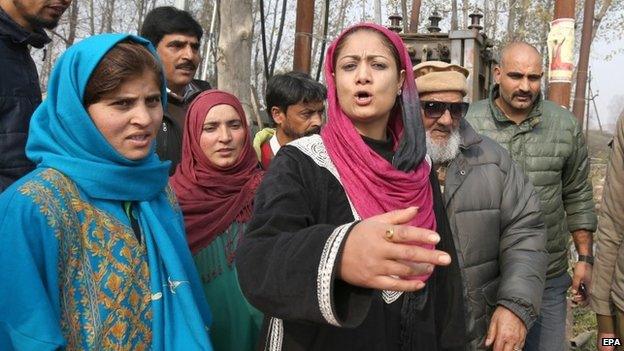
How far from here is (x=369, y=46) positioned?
1919mm

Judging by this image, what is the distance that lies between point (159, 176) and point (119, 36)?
1.51 ft

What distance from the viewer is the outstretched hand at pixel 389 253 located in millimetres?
1070

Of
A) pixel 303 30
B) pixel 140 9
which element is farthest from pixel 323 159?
pixel 140 9

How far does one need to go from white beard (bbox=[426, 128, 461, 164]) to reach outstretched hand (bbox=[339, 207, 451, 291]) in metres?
1.54

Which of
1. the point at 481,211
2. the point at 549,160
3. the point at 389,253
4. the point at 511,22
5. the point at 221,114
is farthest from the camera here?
the point at 511,22

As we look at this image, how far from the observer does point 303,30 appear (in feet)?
23.0

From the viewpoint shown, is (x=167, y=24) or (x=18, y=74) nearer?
(x=18, y=74)

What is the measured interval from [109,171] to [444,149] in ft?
4.70

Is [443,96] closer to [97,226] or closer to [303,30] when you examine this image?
[97,226]

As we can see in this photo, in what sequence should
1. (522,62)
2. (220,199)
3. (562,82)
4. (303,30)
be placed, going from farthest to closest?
(562,82), (303,30), (522,62), (220,199)

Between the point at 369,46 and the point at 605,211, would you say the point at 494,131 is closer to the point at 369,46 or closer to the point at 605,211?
the point at 605,211

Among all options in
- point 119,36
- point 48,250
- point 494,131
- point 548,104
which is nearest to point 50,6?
point 119,36

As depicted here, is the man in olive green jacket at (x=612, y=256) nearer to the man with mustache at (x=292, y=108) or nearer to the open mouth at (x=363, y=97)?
the open mouth at (x=363, y=97)

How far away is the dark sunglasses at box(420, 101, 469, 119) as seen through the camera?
273 centimetres
